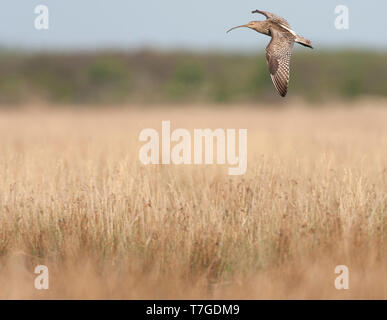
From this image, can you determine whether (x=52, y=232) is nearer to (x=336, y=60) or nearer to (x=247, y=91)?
(x=247, y=91)

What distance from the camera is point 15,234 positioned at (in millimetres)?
6594

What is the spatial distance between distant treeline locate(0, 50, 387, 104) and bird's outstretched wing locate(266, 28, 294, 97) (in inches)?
1202

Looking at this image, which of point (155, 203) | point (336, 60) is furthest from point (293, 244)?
point (336, 60)

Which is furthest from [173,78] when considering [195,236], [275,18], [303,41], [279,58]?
[195,236]

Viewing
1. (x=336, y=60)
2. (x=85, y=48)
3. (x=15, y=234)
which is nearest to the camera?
(x=15, y=234)

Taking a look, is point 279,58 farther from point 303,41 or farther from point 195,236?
point 195,236

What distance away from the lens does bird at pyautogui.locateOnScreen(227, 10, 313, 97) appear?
7.69 m

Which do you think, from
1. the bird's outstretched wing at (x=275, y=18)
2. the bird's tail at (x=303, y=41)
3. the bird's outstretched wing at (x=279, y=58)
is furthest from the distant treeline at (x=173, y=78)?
the bird's outstretched wing at (x=279, y=58)

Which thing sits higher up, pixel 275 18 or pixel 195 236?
pixel 275 18

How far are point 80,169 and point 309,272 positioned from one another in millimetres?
4131

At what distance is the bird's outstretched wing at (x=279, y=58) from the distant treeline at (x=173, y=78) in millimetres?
30520

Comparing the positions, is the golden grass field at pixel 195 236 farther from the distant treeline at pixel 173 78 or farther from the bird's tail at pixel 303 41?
the distant treeline at pixel 173 78

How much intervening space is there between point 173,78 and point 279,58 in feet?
145

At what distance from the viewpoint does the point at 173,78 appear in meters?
51.8
